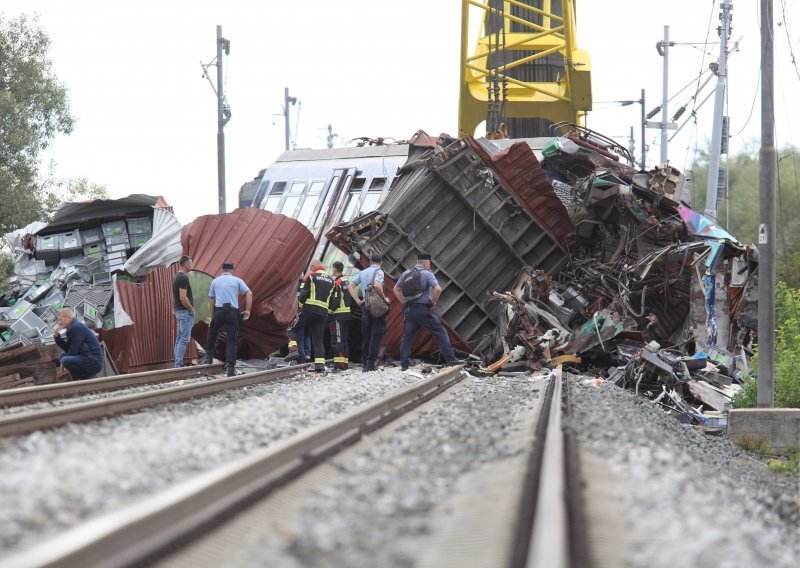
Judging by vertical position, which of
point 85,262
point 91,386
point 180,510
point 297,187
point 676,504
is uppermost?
point 297,187

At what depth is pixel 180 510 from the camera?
14.0 ft

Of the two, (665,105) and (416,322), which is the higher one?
(665,105)

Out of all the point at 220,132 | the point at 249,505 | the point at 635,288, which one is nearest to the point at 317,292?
the point at 635,288

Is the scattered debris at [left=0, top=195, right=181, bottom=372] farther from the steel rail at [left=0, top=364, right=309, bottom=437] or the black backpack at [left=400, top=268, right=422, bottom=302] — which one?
the steel rail at [left=0, top=364, right=309, bottom=437]

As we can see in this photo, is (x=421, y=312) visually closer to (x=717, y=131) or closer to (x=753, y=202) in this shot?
(x=717, y=131)

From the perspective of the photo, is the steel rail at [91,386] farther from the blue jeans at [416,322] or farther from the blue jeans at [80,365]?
the blue jeans at [416,322]

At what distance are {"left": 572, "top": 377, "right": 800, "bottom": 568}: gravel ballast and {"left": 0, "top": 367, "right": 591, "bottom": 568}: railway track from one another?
18 centimetres

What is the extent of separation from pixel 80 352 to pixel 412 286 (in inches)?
179

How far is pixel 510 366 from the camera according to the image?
14945 millimetres

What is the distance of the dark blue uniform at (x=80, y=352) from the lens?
489 inches

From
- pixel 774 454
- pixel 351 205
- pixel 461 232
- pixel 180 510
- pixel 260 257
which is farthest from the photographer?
pixel 351 205

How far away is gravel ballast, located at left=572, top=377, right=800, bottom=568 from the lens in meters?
4.06

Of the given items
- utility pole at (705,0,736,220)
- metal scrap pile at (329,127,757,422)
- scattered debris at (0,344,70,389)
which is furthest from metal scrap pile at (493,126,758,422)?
utility pole at (705,0,736,220)

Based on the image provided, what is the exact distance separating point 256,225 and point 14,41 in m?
19.7
